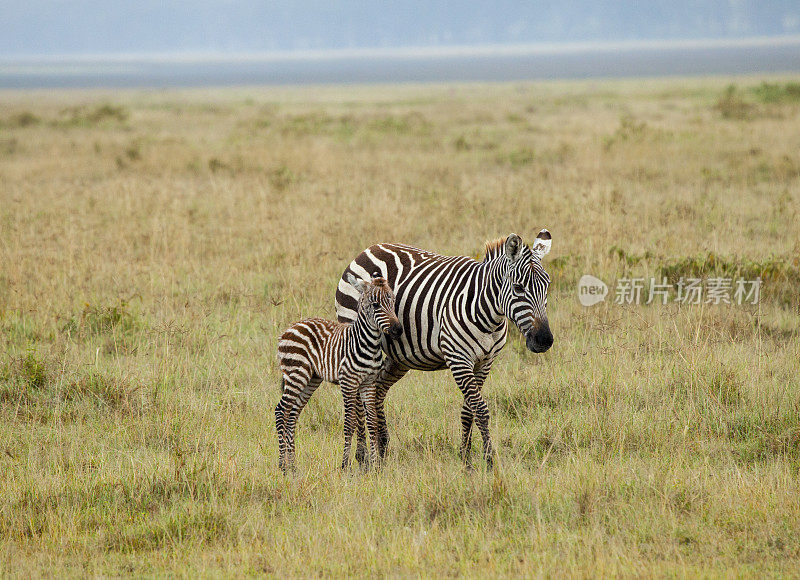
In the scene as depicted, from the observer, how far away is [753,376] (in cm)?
767

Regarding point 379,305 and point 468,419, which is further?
point 468,419

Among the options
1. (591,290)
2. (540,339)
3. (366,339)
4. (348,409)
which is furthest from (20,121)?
(540,339)

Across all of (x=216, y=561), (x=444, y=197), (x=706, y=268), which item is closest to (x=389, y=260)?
(x=216, y=561)

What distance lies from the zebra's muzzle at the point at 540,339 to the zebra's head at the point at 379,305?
0.95 m

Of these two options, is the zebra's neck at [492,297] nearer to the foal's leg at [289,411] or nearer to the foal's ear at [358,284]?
the foal's ear at [358,284]

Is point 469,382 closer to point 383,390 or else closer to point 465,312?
point 465,312

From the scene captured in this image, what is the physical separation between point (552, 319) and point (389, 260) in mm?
3413

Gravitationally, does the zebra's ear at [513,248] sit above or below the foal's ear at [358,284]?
above

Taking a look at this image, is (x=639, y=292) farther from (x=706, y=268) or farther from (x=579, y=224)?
(x=579, y=224)

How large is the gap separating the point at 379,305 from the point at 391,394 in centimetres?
212

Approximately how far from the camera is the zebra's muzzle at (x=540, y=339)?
5559 millimetres

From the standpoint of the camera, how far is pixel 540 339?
558 cm

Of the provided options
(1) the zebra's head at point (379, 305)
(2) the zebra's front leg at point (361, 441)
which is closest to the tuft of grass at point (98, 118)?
(2) the zebra's front leg at point (361, 441)

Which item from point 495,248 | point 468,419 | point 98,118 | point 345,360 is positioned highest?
point 98,118
